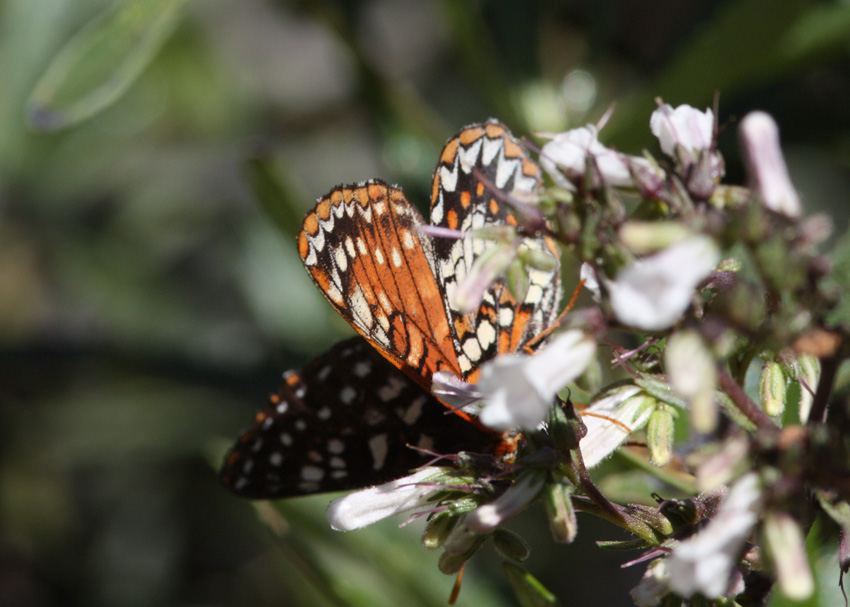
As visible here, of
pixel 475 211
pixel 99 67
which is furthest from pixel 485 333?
pixel 99 67

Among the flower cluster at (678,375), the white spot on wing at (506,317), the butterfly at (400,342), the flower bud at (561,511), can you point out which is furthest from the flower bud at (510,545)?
the white spot on wing at (506,317)

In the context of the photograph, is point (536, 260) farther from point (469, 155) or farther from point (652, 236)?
point (469, 155)

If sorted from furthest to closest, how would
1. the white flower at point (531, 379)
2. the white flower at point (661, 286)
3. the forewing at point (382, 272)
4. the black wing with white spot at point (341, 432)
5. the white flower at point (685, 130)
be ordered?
the black wing with white spot at point (341, 432), the forewing at point (382, 272), the white flower at point (685, 130), the white flower at point (531, 379), the white flower at point (661, 286)

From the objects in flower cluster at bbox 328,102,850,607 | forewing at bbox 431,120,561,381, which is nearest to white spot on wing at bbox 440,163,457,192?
forewing at bbox 431,120,561,381

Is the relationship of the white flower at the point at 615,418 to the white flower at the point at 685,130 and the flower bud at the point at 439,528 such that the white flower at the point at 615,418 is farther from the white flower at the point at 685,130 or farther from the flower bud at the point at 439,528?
the white flower at the point at 685,130

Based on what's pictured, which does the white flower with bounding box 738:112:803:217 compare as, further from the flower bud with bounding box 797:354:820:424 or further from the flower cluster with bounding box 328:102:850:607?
the flower bud with bounding box 797:354:820:424
